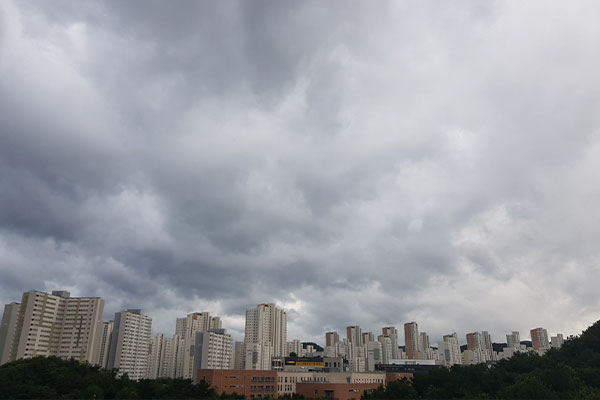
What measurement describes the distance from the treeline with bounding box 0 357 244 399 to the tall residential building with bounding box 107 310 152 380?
91393mm

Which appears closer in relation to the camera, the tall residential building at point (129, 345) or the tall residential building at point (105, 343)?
the tall residential building at point (129, 345)

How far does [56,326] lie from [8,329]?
13.7 meters

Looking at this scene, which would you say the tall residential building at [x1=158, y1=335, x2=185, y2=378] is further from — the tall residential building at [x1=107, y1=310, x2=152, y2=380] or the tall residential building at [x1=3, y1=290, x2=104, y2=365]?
the tall residential building at [x1=3, y1=290, x2=104, y2=365]

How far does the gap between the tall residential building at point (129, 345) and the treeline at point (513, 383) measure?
383 feet

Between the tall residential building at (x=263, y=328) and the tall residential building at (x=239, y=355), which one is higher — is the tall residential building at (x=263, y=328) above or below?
above

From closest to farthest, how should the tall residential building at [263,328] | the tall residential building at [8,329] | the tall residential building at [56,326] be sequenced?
the tall residential building at [8,329]
the tall residential building at [56,326]
the tall residential building at [263,328]

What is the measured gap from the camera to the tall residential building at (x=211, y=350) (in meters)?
151

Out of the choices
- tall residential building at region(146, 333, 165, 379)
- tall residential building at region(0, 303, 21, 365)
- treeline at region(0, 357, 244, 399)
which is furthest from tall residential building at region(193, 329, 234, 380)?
treeline at region(0, 357, 244, 399)

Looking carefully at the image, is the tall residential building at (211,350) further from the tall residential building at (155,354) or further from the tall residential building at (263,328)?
the tall residential building at (155,354)

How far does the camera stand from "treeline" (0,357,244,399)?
54.1 m

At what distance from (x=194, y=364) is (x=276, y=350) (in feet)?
166

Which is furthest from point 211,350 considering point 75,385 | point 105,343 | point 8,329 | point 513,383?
point 513,383

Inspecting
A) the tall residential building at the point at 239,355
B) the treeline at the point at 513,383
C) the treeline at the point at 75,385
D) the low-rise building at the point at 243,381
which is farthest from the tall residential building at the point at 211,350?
the treeline at the point at 513,383

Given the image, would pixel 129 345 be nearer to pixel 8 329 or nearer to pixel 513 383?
pixel 8 329
